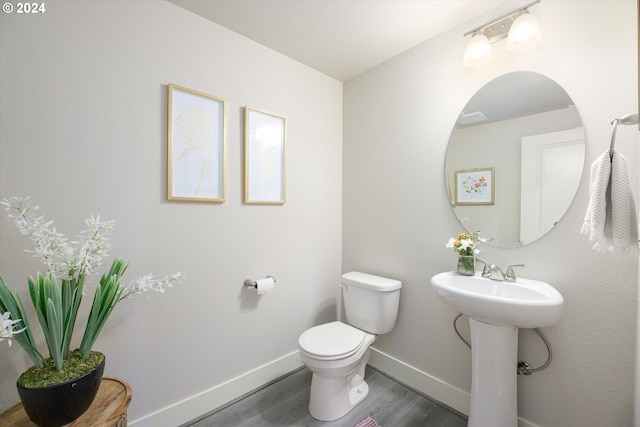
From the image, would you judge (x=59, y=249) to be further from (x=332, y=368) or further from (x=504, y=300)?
(x=504, y=300)

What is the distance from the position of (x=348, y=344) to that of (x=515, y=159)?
1423 millimetres

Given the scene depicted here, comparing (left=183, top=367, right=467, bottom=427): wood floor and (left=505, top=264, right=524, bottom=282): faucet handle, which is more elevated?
(left=505, top=264, right=524, bottom=282): faucet handle

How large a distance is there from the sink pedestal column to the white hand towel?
23.3 inches

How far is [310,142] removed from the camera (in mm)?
2158

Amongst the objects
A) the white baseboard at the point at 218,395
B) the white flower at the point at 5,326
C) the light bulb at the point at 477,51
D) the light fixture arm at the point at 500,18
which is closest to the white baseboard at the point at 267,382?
the white baseboard at the point at 218,395

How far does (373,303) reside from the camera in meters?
1.85

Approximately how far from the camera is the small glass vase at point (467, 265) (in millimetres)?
1528

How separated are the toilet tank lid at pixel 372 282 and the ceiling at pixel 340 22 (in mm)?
1642

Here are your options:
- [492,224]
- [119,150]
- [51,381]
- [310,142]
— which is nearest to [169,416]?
[51,381]

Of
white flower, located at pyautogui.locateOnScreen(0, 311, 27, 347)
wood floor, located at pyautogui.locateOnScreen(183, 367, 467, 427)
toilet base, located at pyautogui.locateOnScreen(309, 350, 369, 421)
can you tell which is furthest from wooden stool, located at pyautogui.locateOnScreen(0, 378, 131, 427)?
toilet base, located at pyautogui.locateOnScreen(309, 350, 369, 421)

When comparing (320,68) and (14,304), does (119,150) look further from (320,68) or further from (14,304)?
(320,68)

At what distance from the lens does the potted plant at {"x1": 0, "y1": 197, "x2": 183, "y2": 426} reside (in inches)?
35.0

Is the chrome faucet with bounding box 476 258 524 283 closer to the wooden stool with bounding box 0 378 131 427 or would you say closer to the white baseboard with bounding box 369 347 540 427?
the white baseboard with bounding box 369 347 540 427

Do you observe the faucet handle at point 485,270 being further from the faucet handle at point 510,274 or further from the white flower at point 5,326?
the white flower at point 5,326
